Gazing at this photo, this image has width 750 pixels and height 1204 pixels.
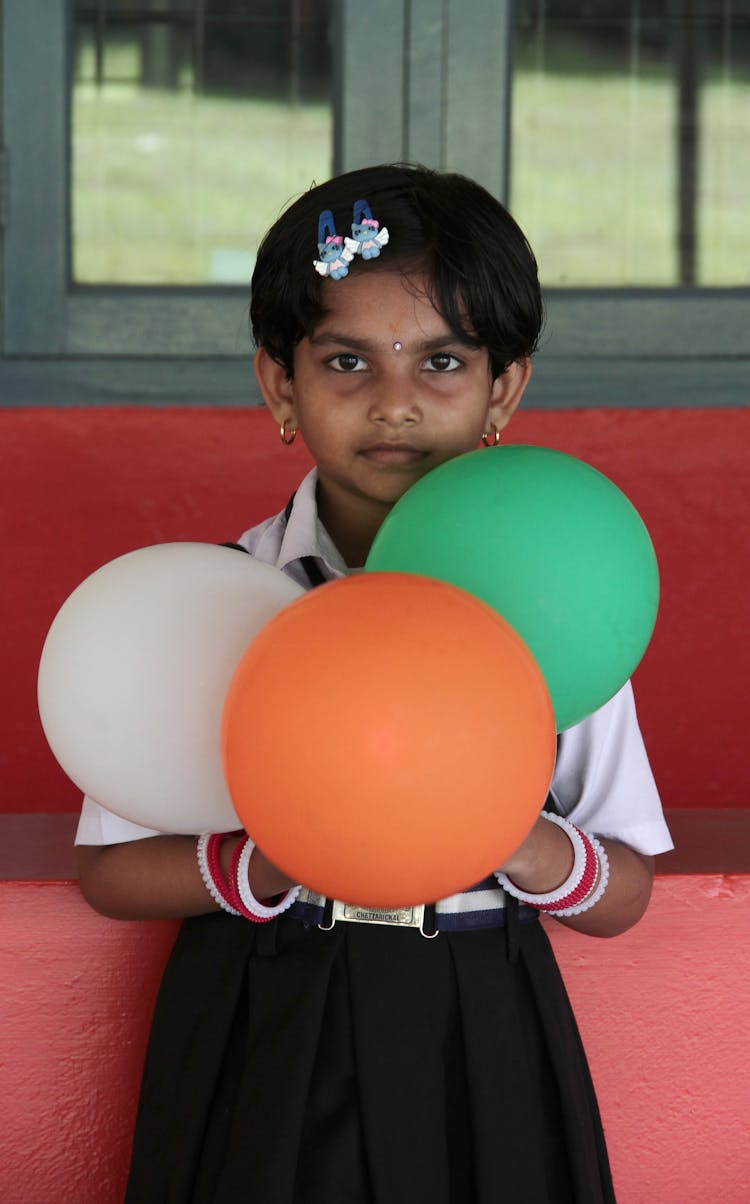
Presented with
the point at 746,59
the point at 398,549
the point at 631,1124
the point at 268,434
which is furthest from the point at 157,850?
the point at 746,59

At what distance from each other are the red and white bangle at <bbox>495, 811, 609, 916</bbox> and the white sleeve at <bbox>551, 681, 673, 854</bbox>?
0.05m

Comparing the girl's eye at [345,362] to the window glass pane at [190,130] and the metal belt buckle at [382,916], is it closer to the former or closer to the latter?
the metal belt buckle at [382,916]

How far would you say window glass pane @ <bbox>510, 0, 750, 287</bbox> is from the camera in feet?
7.52

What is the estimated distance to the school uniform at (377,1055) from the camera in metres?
0.90

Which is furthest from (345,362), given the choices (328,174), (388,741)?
(328,174)

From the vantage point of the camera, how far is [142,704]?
2.57 feet

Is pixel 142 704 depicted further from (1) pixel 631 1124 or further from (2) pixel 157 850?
(1) pixel 631 1124

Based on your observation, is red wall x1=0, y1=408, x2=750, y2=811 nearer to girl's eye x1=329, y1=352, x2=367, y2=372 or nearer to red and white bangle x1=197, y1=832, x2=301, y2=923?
girl's eye x1=329, y1=352, x2=367, y2=372

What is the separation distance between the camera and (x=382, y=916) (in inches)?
37.0

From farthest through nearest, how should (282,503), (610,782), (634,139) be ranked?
(634,139) < (282,503) < (610,782)

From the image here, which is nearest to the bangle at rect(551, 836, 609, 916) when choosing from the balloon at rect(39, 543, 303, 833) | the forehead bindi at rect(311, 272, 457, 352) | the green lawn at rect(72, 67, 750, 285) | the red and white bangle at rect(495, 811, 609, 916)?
the red and white bangle at rect(495, 811, 609, 916)

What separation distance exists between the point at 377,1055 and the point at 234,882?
0.14 m

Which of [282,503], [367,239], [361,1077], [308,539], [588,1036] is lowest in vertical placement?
[588,1036]

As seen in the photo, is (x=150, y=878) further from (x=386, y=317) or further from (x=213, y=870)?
(x=386, y=317)
